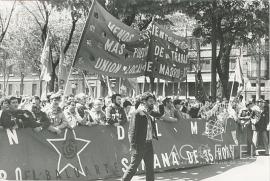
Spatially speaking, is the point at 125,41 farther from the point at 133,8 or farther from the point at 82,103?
the point at 133,8

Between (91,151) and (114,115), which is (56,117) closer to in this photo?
(91,151)

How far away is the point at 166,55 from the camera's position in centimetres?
1245

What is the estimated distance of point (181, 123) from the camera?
11305mm

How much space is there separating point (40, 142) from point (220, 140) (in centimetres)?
569

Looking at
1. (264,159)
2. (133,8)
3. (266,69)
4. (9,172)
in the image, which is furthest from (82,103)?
(266,69)

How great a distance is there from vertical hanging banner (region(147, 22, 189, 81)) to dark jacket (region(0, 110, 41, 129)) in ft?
14.1

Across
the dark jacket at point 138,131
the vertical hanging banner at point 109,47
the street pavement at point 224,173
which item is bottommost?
the street pavement at point 224,173

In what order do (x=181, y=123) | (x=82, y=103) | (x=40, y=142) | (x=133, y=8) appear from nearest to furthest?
(x=40, y=142)
(x=82, y=103)
(x=181, y=123)
(x=133, y=8)

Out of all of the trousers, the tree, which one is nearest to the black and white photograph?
the trousers

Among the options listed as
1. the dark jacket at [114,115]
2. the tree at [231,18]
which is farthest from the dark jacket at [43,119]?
the tree at [231,18]

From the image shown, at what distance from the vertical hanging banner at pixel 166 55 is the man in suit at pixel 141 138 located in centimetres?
390

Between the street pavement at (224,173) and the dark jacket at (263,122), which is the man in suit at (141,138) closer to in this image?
the street pavement at (224,173)

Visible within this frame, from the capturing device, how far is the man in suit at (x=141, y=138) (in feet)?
25.6

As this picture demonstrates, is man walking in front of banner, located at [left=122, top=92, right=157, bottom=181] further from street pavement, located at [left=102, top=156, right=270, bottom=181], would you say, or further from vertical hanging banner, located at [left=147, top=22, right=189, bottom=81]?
vertical hanging banner, located at [left=147, top=22, right=189, bottom=81]
